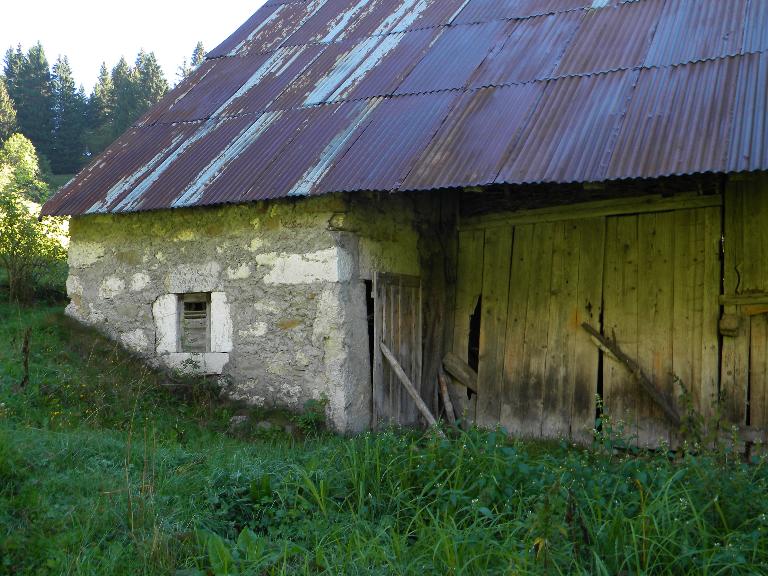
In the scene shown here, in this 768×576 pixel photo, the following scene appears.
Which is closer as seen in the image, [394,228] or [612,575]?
[612,575]

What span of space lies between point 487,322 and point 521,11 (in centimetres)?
333

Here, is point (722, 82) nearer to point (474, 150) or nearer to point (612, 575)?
point (474, 150)

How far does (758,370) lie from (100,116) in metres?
46.7

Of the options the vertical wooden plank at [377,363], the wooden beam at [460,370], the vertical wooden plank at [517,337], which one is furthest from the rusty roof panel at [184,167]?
the vertical wooden plank at [517,337]

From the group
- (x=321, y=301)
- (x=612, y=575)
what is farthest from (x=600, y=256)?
(x=612, y=575)

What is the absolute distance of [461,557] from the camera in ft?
11.5

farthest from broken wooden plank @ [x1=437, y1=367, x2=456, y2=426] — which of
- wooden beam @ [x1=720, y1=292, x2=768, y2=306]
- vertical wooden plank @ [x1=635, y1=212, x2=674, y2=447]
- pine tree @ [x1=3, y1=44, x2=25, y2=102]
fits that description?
pine tree @ [x1=3, y1=44, x2=25, y2=102]

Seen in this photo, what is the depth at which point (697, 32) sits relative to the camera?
6.40 meters

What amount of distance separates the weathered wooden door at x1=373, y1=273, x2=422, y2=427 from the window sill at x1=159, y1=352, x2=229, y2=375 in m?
1.53

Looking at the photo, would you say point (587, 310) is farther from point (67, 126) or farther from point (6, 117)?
point (67, 126)

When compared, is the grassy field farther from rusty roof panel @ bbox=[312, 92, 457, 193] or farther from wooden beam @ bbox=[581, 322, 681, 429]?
rusty roof panel @ bbox=[312, 92, 457, 193]

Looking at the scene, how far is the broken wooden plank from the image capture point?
7234mm

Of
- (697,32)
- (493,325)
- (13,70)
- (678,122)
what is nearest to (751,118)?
(678,122)

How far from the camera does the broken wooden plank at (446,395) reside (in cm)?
723
